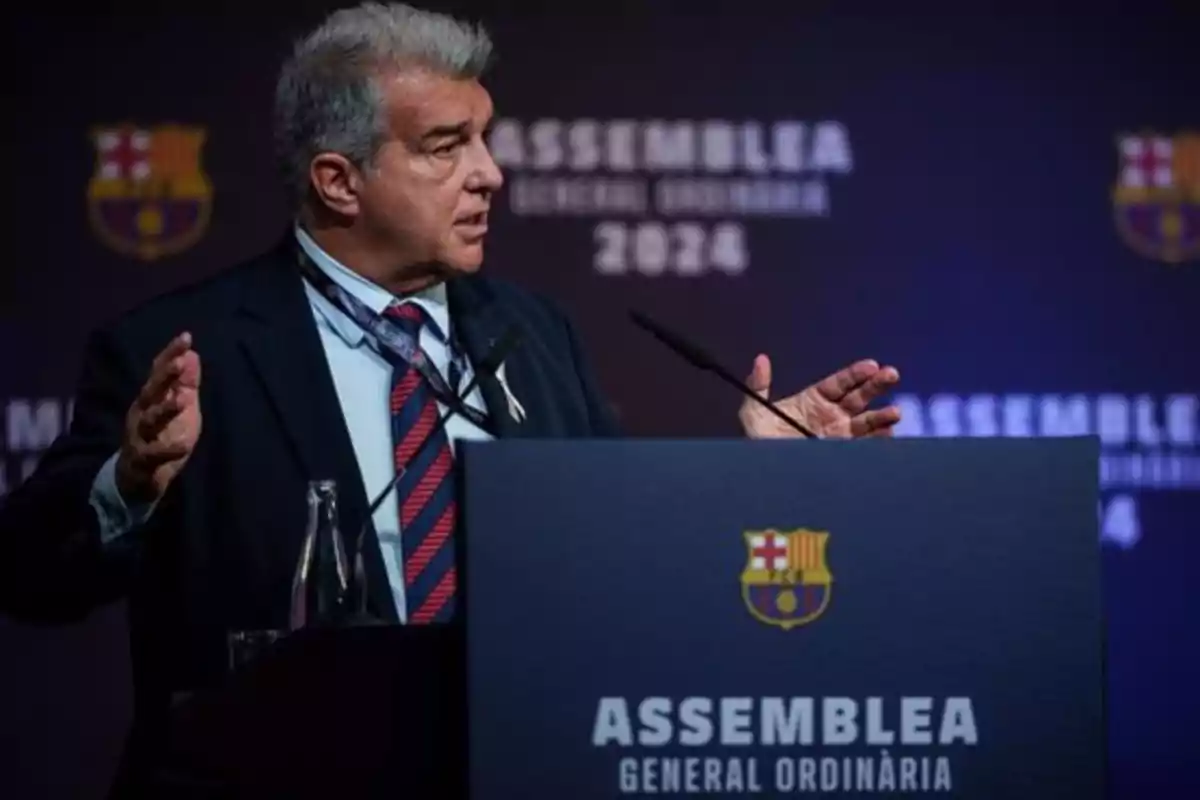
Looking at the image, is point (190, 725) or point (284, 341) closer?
point (190, 725)

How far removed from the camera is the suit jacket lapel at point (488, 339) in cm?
223

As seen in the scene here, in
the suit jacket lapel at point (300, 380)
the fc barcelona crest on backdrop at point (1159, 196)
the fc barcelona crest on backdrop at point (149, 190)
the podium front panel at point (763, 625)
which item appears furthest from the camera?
the fc barcelona crest on backdrop at point (1159, 196)

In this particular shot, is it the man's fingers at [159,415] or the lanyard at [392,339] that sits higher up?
the lanyard at [392,339]

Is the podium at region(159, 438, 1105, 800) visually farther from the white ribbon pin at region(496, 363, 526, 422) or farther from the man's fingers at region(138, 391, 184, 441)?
the white ribbon pin at region(496, 363, 526, 422)

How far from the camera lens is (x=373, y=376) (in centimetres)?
230

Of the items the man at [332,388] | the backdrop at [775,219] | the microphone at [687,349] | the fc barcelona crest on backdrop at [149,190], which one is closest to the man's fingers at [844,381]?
the man at [332,388]

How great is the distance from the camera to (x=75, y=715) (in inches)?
138

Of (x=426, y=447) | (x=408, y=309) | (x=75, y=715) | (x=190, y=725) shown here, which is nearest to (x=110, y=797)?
(x=190, y=725)

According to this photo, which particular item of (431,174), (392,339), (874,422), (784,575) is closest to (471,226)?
(431,174)

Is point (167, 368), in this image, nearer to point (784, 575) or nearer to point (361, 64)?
point (784, 575)

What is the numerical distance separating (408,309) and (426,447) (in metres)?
0.23

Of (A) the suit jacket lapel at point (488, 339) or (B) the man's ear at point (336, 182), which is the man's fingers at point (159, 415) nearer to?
(A) the suit jacket lapel at point (488, 339)

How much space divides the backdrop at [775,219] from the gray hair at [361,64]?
3.63 ft

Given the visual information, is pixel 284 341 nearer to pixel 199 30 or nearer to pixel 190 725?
pixel 190 725
